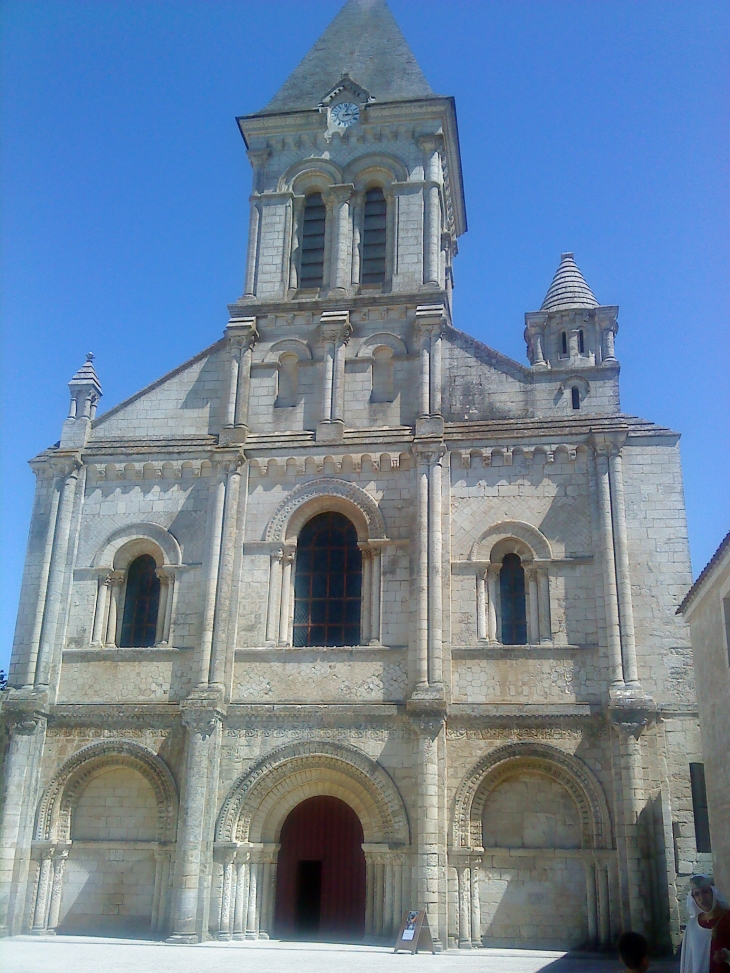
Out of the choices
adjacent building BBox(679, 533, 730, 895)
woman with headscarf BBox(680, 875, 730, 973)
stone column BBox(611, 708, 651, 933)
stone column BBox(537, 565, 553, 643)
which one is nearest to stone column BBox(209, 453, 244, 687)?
stone column BBox(537, 565, 553, 643)

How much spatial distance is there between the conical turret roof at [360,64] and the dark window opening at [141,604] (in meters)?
12.4

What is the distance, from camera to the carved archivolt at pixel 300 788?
19.9m

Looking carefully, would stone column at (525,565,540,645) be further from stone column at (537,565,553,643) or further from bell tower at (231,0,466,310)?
bell tower at (231,0,466,310)

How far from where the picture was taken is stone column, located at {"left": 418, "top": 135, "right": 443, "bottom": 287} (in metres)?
24.6

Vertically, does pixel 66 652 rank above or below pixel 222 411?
below

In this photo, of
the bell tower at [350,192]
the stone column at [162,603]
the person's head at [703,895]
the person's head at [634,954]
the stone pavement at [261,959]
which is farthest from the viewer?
the bell tower at [350,192]

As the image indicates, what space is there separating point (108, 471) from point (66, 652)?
14.1ft

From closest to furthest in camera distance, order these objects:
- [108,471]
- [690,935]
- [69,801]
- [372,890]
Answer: [690,935] → [372,890] → [69,801] → [108,471]

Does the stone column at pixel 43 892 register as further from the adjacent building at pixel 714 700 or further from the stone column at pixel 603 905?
the adjacent building at pixel 714 700

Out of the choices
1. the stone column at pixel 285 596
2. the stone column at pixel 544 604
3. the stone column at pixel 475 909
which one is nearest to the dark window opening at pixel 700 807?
the stone column at pixel 544 604

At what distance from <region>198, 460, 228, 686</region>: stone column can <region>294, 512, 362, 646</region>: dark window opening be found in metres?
1.79

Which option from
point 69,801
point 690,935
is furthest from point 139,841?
point 690,935

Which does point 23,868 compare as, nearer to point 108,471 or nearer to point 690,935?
point 108,471

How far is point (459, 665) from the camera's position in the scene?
67.8 ft
